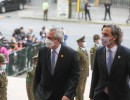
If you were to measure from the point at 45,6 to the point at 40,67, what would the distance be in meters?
24.2

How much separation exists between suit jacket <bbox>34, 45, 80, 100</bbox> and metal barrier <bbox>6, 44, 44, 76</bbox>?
8.49 meters

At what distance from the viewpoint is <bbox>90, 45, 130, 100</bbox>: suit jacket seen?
6215 mm

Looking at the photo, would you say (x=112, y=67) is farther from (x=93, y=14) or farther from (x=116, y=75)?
(x=93, y=14)

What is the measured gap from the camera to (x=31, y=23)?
29.2 meters

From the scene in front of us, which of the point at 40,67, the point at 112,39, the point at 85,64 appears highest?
the point at 112,39

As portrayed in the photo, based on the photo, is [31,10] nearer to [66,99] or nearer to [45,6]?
Result: [45,6]

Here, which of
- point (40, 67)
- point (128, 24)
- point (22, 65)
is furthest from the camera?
point (128, 24)

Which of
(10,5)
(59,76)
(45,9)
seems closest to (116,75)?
(59,76)

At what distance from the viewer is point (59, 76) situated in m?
6.42

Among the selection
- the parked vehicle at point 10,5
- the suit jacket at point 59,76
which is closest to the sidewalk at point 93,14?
the parked vehicle at point 10,5

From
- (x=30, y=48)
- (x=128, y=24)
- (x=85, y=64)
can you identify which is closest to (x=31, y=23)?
(x=128, y=24)

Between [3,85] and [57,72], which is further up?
[57,72]

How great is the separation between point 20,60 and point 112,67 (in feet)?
32.3

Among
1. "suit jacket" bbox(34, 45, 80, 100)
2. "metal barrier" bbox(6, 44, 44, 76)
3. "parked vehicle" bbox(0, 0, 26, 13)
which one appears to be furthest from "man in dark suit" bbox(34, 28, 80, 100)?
"parked vehicle" bbox(0, 0, 26, 13)
